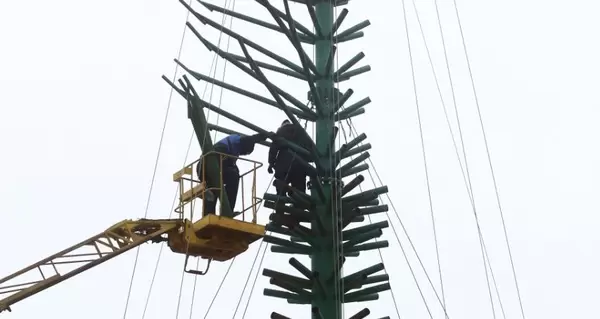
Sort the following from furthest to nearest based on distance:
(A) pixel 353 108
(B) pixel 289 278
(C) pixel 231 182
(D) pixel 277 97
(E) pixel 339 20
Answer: (E) pixel 339 20, (A) pixel 353 108, (C) pixel 231 182, (B) pixel 289 278, (D) pixel 277 97

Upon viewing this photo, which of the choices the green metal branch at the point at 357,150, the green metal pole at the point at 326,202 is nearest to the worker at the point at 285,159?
the green metal pole at the point at 326,202

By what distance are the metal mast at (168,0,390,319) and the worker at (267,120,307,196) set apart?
0.48ft

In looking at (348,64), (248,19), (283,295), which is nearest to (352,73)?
(348,64)

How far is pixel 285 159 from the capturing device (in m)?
16.9

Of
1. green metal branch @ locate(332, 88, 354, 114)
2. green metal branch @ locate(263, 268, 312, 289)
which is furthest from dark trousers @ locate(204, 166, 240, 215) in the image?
green metal branch @ locate(332, 88, 354, 114)

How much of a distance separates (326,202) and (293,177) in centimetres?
73

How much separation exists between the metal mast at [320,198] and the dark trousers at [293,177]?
0.50 feet

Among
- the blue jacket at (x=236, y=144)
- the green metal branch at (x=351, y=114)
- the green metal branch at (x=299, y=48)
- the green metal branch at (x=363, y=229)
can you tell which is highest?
the green metal branch at (x=299, y=48)

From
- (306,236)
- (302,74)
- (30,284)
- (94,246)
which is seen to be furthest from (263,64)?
(30,284)

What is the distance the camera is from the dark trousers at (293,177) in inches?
666

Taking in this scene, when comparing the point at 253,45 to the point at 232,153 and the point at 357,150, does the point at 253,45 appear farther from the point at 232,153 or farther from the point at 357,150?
the point at 357,150

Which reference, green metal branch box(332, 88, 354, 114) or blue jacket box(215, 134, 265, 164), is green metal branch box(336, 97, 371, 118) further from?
blue jacket box(215, 134, 265, 164)

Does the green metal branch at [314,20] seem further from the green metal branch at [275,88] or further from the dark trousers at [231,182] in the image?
the dark trousers at [231,182]

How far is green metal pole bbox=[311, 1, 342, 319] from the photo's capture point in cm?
1677
